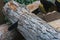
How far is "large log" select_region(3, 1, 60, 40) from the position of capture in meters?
2.43

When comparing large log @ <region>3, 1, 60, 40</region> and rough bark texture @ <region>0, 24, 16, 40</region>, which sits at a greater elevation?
large log @ <region>3, 1, 60, 40</region>

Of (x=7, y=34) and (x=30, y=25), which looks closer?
(x=30, y=25)

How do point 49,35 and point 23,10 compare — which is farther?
point 23,10

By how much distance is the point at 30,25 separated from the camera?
2777 mm

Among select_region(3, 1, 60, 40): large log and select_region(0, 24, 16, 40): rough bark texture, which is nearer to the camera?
select_region(3, 1, 60, 40): large log

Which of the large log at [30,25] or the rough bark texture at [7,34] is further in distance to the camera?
the rough bark texture at [7,34]

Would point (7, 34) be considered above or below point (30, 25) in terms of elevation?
below

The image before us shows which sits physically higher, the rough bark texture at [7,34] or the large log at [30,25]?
the large log at [30,25]

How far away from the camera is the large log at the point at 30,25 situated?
2.43 metres

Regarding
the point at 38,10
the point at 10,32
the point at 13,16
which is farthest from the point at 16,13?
the point at 38,10

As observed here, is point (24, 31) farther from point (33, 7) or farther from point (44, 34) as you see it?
point (33, 7)

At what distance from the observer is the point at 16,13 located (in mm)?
3303

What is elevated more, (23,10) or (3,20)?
(23,10)

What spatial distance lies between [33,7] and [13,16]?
1.05 meters
